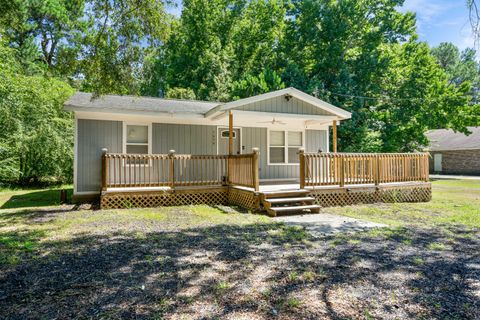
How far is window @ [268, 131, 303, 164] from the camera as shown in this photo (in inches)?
481

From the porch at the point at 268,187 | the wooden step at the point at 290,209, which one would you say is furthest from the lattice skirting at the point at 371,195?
the wooden step at the point at 290,209

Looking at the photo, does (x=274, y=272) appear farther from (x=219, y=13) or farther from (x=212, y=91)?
(x=219, y=13)

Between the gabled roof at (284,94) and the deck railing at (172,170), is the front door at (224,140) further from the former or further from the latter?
the gabled roof at (284,94)

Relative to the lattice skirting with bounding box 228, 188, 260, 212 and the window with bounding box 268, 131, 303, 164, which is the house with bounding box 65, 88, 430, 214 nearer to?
the lattice skirting with bounding box 228, 188, 260, 212

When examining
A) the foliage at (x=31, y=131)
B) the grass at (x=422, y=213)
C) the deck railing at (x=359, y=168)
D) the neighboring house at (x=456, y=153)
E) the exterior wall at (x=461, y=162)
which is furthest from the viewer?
the neighboring house at (x=456, y=153)

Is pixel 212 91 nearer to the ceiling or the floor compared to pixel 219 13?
nearer to the floor

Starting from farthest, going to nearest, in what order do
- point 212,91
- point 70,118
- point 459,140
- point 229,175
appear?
point 459,140 → point 212,91 → point 70,118 → point 229,175

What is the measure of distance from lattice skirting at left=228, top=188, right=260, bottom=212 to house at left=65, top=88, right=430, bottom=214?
0.03 metres

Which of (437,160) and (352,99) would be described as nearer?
(352,99)

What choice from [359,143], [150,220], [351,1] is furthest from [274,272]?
[351,1]

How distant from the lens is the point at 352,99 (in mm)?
20453

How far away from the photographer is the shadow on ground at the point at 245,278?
111 inches

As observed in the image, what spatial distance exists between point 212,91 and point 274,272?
21.0m

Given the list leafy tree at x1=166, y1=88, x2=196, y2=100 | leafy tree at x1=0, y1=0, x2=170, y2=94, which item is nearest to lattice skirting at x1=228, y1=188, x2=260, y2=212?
leafy tree at x1=0, y1=0, x2=170, y2=94
